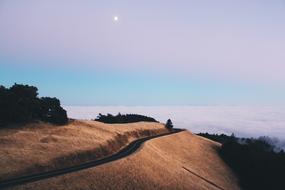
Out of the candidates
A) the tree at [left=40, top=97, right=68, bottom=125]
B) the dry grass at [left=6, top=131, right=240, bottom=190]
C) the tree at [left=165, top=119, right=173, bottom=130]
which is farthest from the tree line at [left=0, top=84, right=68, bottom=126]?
the tree at [left=165, top=119, right=173, bottom=130]

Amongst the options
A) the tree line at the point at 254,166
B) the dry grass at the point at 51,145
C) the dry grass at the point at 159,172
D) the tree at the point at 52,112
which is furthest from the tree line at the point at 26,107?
the tree line at the point at 254,166

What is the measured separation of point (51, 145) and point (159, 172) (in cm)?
1958

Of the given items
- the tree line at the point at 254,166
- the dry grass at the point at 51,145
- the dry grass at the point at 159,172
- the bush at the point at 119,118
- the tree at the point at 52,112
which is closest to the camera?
the dry grass at the point at 159,172

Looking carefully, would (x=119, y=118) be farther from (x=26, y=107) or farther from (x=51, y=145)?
(x=51, y=145)

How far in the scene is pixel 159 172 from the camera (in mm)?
63938

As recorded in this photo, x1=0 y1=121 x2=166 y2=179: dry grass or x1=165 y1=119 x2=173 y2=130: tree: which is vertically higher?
→ x1=165 y1=119 x2=173 y2=130: tree

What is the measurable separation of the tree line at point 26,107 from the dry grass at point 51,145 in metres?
3.03

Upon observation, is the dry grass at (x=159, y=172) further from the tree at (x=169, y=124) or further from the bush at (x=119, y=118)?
the bush at (x=119, y=118)

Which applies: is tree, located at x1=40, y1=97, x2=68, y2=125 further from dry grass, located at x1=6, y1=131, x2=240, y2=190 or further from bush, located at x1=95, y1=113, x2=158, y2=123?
bush, located at x1=95, y1=113, x2=158, y2=123

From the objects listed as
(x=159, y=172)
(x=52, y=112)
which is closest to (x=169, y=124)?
(x=52, y=112)

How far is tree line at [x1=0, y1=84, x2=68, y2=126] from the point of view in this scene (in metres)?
72.2

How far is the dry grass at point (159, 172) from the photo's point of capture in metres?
47.3

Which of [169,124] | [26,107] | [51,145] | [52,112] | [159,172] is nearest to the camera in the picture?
[51,145]

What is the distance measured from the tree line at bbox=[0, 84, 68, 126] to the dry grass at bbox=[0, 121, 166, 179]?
3029 millimetres
